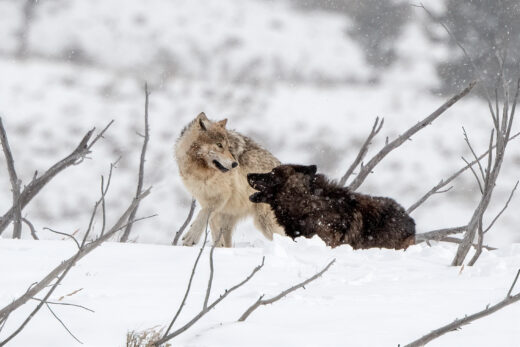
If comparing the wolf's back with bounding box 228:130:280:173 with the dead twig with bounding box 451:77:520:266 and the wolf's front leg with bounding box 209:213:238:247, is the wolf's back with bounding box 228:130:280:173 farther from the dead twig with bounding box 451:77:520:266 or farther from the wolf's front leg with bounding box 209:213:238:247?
the dead twig with bounding box 451:77:520:266

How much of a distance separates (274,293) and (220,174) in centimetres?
429

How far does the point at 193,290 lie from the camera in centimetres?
328

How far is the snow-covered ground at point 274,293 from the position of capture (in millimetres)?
2543

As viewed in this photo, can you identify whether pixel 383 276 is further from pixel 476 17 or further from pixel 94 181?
pixel 476 17

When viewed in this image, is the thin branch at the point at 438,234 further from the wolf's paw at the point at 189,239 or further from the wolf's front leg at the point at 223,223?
the wolf's paw at the point at 189,239

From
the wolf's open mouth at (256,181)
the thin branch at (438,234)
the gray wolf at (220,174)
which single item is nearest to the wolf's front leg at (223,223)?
the gray wolf at (220,174)

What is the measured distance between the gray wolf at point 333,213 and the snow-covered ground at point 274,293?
4.20 feet

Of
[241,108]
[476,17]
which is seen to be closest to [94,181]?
[241,108]

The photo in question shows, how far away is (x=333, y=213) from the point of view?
629cm

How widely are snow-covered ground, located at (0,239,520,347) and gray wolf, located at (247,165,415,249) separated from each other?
4.20 ft

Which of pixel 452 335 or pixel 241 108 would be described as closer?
A: pixel 452 335

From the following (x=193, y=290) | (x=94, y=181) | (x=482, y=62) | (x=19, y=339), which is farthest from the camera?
(x=482, y=62)

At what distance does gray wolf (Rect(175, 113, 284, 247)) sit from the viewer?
293 inches

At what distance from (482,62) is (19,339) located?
17557 millimetres
